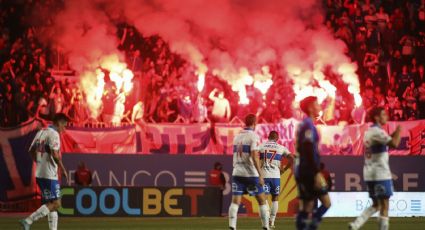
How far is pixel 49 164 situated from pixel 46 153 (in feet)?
0.68

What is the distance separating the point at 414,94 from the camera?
98.7 feet

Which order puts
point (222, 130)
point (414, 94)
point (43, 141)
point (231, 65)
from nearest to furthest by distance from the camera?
point (43, 141) < point (222, 130) < point (414, 94) < point (231, 65)

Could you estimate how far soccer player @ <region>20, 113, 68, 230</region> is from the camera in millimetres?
15656

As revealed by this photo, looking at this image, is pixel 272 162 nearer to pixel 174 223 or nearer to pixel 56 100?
pixel 174 223

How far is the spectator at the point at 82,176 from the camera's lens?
2739 centimetres

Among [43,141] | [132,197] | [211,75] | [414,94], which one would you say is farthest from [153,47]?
[43,141]

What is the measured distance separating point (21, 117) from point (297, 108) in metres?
9.26

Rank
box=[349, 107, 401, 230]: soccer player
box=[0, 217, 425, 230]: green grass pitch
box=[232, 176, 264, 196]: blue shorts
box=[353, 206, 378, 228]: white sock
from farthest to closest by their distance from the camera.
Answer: box=[0, 217, 425, 230]: green grass pitch → box=[232, 176, 264, 196]: blue shorts → box=[349, 107, 401, 230]: soccer player → box=[353, 206, 378, 228]: white sock

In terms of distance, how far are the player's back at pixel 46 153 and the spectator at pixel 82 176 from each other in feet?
37.8

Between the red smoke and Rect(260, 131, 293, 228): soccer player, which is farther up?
the red smoke

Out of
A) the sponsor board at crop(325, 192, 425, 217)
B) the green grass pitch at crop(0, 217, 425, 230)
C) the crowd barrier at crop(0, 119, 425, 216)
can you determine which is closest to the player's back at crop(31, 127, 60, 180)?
the green grass pitch at crop(0, 217, 425, 230)

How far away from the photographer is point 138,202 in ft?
86.8

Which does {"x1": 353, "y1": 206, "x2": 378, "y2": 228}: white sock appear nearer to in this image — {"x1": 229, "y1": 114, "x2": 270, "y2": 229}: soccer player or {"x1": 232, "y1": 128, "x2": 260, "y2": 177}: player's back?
{"x1": 229, "y1": 114, "x2": 270, "y2": 229}: soccer player

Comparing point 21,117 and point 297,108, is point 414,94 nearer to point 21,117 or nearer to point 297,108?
point 297,108
